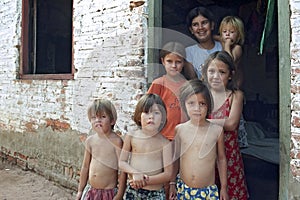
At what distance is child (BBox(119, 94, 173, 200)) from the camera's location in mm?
2283

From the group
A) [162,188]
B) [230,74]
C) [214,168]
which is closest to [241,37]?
[230,74]

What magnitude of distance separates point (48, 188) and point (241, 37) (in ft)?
10.0

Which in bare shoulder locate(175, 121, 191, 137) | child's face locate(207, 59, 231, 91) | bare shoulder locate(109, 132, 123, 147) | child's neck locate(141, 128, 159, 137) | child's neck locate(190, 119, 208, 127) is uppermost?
child's face locate(207, 59, 231, 91)

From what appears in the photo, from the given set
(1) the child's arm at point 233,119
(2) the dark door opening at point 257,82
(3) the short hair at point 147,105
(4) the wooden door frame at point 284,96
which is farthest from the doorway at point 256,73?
(3) the short hair at point 147,105

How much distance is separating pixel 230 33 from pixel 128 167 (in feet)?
4.35

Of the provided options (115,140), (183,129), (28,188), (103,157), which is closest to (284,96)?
(183,129)

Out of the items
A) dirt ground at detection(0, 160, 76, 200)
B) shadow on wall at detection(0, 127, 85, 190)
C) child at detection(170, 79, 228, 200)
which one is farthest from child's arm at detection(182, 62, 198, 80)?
dirt ground at detection(0, 160, 76, 200)

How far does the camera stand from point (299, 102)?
223 cm

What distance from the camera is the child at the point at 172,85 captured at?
2600 mm

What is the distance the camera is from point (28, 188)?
14.8ft

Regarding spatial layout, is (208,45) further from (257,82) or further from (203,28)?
(257,82)

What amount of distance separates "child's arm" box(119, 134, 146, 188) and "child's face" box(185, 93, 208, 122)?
473mm

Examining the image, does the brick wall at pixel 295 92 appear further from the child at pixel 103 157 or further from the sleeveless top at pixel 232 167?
the child at pixel 103 157

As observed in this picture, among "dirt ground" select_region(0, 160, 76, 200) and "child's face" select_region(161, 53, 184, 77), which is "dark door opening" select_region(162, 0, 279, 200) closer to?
"child's face" select_region(161, 53, 184, 77)
